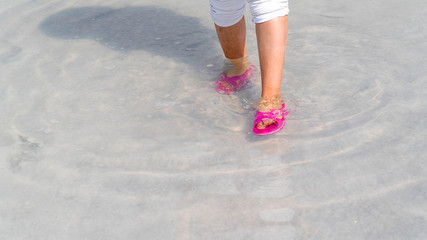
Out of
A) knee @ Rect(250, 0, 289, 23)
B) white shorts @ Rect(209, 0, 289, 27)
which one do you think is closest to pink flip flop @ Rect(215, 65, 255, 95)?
white shorts @ Rect(209, 0, 289, 27)

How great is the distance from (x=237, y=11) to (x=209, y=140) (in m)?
0.72

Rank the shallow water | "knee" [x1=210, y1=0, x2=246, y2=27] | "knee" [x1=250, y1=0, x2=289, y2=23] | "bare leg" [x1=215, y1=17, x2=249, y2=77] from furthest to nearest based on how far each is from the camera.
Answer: "bare leg" [x1=215, y1=17, x2=249, y2=77], "knee" [x1=210, y1=0, x2=246, y2=27], "knee" [x1=250, y1=0, x2=289, y2=23], the shallow water

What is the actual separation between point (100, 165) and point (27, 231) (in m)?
0.34

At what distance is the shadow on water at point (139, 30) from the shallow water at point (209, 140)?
0.02m

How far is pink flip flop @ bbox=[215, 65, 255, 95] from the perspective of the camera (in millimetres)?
1910

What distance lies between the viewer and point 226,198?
1.29 meters

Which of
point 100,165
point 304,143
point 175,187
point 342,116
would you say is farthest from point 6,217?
point 342,116

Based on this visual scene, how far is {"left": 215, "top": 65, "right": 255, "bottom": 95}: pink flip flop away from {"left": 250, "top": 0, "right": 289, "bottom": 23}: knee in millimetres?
423

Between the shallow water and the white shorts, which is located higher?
the white shorts

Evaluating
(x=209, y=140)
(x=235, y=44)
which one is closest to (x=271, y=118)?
(x=209, y=140)

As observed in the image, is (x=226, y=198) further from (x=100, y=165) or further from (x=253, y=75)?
(x=253, y=75)

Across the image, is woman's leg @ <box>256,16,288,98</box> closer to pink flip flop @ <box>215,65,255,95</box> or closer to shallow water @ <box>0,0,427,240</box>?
shallow water @ <box>0,0,427,240</box>

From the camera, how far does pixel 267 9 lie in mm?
1545

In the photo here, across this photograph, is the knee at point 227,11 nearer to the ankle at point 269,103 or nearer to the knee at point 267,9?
the knee at point 267,9
